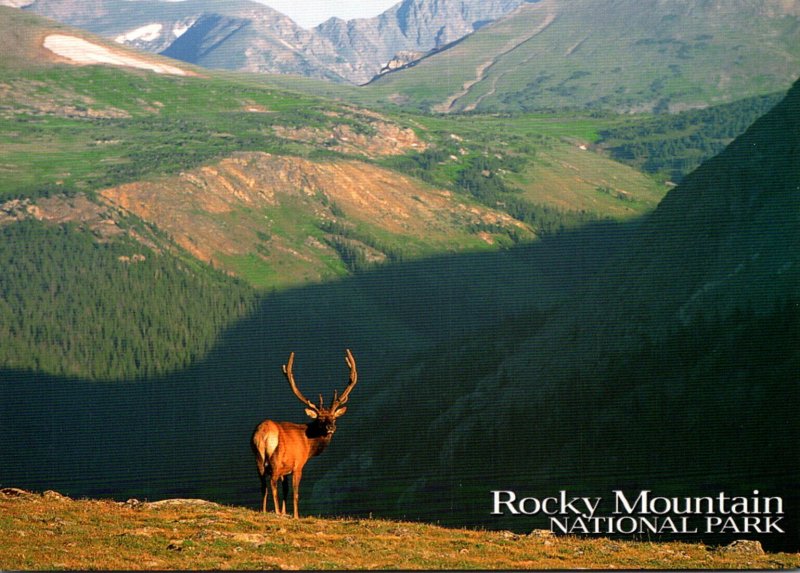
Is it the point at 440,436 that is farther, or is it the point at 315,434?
the point at 440,436

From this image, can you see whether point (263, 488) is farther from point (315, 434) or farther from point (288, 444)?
point (315, 434)

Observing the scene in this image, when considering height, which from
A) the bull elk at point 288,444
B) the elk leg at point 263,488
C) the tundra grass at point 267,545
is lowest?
the tundra grass at point 267,545

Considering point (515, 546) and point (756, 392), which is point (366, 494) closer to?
point (756, 392)

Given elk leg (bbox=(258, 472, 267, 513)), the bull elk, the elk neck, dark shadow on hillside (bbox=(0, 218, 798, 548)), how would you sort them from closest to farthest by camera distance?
the bull elk < elk leg (bbox=(258, 472, 267, 513)) < the elk neck < dark shadow on hillside (bbox=(0, 218, 798, 548))

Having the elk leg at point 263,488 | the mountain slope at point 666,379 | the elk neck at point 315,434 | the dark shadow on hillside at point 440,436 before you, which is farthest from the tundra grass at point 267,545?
the dark shadow on hillside at point 440,436

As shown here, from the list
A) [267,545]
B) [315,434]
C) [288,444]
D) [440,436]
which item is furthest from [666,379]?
[267,545]

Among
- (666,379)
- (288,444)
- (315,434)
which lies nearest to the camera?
(288,444)

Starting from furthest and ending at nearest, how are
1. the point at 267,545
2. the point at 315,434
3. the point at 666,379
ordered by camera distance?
1. the point at 666,379
2. the point at 315,434
3. the point at 267,545

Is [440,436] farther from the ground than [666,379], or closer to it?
closer to it

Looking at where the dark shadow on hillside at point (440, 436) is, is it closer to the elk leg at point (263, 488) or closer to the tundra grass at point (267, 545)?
the tundra grass at point (267, 545)

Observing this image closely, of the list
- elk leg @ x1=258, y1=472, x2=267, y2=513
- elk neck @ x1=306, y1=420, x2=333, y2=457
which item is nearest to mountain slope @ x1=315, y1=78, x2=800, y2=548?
elk neck @ x1=306, y1=420, x2=333, y2=457

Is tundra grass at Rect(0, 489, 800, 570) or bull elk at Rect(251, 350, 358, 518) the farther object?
bull elk at Rect(251, 350, 358, 518)

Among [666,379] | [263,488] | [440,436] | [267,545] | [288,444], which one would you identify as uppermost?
[666,379]

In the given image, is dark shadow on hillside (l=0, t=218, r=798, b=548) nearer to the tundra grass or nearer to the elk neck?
the tundra grass
